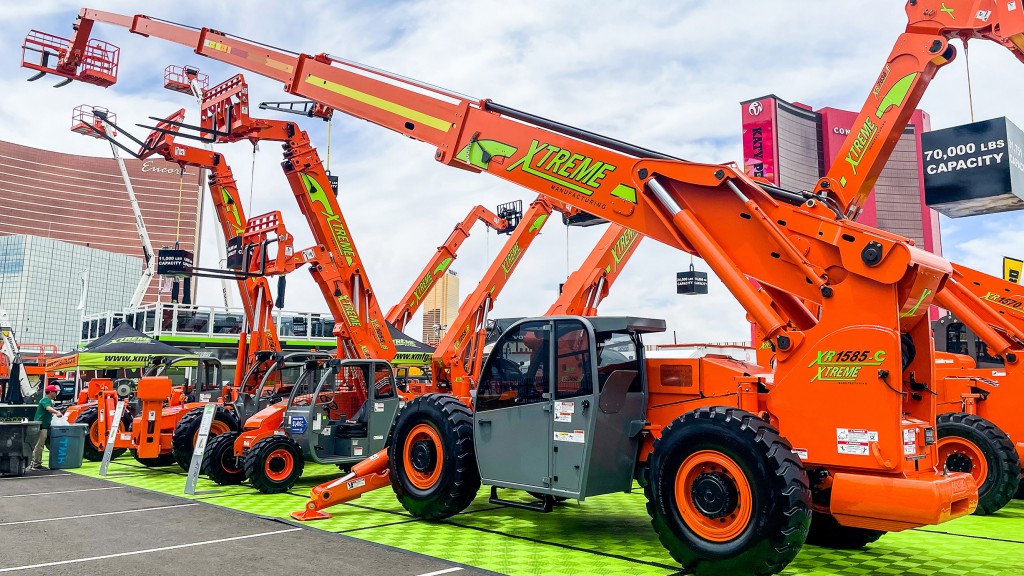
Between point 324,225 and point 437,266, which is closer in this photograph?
point 324,225

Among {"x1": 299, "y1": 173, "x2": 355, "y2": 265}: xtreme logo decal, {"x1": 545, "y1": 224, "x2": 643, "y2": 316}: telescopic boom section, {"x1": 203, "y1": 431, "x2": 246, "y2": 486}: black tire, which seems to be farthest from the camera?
{"x1": 545, "y1": 224, "x2": 643, "y2": 316}: telescopic boom section

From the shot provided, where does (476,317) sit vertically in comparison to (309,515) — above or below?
above

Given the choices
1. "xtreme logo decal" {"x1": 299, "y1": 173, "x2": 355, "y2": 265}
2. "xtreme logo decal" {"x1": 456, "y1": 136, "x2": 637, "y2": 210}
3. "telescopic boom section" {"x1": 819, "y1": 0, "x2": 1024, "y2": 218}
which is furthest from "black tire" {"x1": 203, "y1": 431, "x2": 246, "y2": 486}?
"telescopic boom section" {"x1": 819, "y1": 0, "x2": 1024, "y2": 218}

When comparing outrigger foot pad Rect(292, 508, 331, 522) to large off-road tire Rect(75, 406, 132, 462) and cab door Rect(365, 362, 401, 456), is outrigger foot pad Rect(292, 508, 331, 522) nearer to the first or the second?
cab door Rect(365, 362, 401, 456)

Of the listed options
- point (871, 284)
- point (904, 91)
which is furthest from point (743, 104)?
point (871, 284)

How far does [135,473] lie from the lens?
1315 cm

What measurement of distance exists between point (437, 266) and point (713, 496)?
15.9 m

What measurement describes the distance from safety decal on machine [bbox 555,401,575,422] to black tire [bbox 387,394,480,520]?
1.42 meters

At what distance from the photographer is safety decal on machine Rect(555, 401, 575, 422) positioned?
693 cm

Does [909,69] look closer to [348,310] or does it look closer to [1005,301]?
[1005,301]

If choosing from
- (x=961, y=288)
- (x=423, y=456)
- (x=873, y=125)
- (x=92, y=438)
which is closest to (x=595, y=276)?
(x=961, y=288)

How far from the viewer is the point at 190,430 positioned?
1259cm

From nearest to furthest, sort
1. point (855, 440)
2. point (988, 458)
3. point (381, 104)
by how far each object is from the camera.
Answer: point (855, 440) → point (988, 458) → point (381, 104)

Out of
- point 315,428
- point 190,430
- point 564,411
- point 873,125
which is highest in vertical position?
point 873,125
